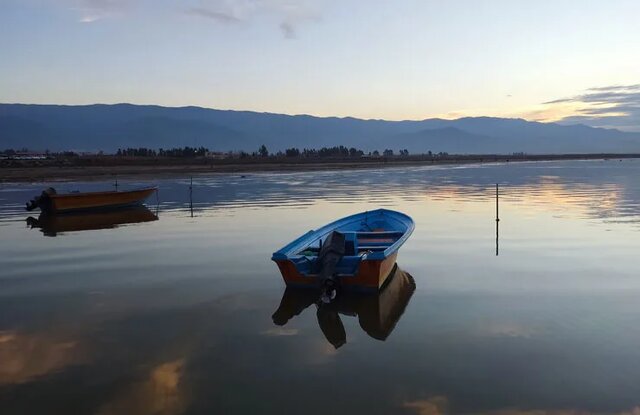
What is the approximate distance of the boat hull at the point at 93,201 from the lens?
27.5 meters

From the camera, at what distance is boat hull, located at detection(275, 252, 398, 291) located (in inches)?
440

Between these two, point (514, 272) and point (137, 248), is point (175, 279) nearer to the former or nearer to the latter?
point (137, 248)

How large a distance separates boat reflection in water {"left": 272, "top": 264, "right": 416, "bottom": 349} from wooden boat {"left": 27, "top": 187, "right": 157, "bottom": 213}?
65.4 feet

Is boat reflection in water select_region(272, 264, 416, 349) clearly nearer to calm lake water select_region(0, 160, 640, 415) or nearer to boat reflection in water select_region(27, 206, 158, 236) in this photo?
calm lake water select_region(0, 160, 640, 415)

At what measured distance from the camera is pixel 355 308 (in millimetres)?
10648

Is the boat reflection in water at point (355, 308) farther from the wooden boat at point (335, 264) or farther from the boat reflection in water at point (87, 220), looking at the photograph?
the boat reflection in water at point (87, 220)

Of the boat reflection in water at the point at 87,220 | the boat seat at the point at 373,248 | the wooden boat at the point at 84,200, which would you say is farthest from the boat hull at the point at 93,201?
the boat seat at the point at 373,248

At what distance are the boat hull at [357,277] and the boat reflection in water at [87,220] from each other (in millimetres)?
12944

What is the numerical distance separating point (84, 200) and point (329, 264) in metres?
20.9

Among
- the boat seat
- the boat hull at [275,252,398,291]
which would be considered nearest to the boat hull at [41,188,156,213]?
the boat seat

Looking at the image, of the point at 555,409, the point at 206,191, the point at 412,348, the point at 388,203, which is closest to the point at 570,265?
the point at 412,348

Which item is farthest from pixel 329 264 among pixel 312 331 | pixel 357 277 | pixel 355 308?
pixel 312 331

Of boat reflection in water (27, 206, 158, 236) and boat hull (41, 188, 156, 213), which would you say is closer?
boat reflection in water (27, 206, 158, 236)

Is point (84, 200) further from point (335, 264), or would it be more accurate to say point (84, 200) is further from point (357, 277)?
point (357, 277)
